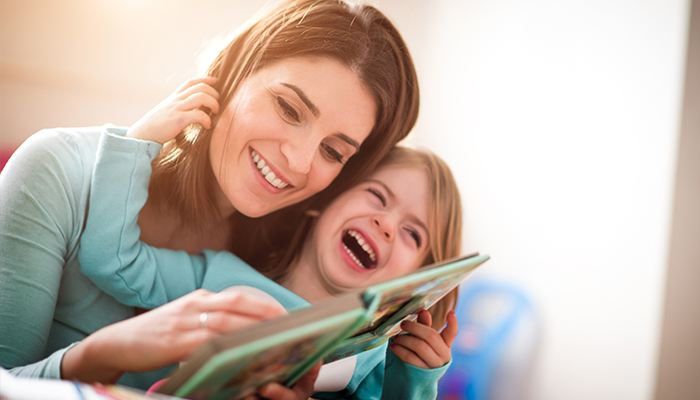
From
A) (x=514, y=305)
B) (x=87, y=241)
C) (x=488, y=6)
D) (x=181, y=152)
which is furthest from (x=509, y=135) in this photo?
(x=87, y=241)

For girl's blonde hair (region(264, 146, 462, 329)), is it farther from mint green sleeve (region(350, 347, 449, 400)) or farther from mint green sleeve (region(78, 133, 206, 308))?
mint green sleeve (region(78, 133, 206, 308))

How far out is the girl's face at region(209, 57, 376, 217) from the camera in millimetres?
925

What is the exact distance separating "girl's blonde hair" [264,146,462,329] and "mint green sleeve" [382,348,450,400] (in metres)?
0.18

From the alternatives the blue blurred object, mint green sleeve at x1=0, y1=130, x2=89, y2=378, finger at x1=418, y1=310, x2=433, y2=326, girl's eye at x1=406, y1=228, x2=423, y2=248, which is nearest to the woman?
mint green sleeve at x1=0, y1=130, x2=89, y2=378

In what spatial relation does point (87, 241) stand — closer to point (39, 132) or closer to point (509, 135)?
point (39, 132)

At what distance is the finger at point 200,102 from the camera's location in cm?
88

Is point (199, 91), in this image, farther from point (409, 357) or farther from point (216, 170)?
point (409, 357)

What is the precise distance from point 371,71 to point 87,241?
1.78ft

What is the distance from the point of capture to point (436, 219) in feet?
3.85

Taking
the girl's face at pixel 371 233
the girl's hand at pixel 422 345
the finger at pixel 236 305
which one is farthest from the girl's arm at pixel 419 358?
the finger at pixel 236 305

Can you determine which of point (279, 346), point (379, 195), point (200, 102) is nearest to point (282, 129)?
point (200, 102)

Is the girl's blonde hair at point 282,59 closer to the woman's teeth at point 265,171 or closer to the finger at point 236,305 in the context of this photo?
the woman's teeth at point 265,171

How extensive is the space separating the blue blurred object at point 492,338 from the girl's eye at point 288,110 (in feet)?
2.24

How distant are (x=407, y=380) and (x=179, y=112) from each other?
61cm
